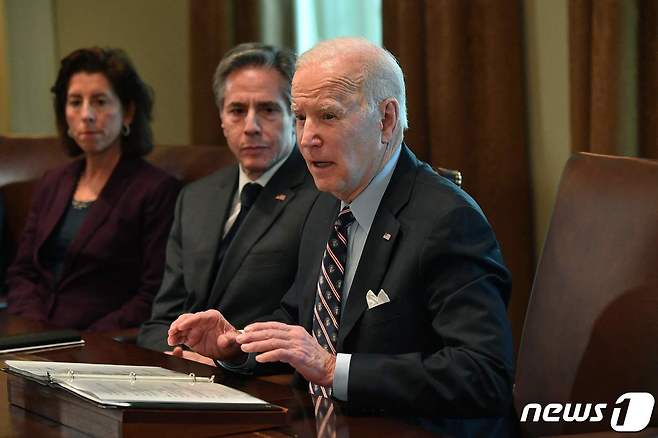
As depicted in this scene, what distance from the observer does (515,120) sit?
3682 mm

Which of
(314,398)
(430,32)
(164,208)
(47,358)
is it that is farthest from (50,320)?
(314,398)

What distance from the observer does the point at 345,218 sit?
253cm

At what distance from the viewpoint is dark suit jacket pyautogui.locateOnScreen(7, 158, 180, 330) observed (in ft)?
13.5

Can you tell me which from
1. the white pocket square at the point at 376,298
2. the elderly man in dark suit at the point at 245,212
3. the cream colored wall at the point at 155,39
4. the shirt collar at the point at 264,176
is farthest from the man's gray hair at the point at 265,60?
the cream colored wall at the point at 155,39

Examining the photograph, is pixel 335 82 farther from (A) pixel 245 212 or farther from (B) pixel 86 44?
(B) pixel 86 44

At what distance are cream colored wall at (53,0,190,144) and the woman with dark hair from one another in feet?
3.54

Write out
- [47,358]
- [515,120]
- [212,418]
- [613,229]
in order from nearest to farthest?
1. [212,418]
2. [613,229]
3. [47,358]
4. [515,120]

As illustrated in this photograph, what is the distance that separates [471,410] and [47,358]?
3.52 ft

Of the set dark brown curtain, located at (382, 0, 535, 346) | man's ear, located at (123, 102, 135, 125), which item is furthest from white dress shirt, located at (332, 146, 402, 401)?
man's ear, located at (123, 102, 135, 125)

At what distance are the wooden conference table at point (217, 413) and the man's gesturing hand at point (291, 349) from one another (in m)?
0.07

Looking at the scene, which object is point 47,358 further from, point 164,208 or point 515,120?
point 515,120

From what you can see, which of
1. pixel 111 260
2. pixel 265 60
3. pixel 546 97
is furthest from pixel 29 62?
pixel 546 97

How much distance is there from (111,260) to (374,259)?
1.98 metres

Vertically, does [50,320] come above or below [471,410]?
below
